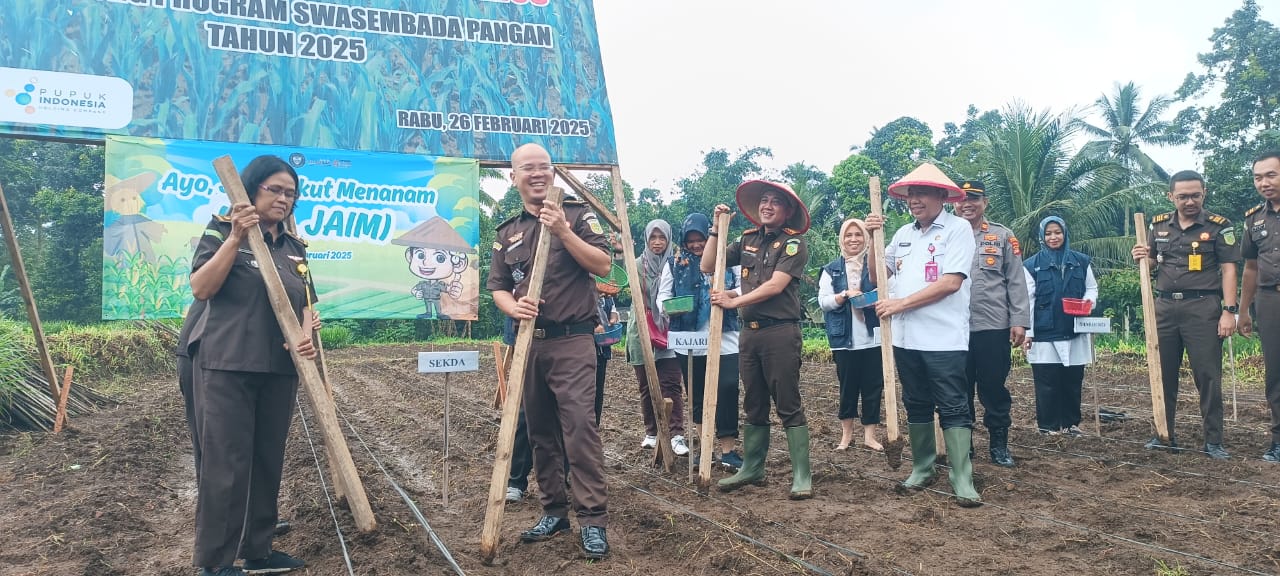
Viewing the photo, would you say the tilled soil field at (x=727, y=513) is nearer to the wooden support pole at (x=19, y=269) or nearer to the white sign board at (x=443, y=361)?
the white sign board at (x=443, y=361)

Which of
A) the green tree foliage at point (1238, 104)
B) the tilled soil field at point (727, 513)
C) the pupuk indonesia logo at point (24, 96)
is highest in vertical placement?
the green tree foliage at point (1238, 104)

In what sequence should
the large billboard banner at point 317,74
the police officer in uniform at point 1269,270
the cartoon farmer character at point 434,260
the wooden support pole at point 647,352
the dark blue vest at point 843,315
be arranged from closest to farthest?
1. the wooden support pole at point 647,352
2. the police officer in uniform at point 1269,270
3. the dark blue vest at point 843,315
4. the large billboard banner at point 317,74
5. the cartoon farmer character at point 434,260

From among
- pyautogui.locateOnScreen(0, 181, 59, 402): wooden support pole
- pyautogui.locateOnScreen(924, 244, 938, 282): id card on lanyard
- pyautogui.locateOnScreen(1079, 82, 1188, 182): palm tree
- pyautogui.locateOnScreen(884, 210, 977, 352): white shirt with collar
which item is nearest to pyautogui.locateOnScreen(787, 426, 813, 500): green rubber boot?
pyautogui.locateOnScreen(884, 210, 977, 352): white shirt with collar

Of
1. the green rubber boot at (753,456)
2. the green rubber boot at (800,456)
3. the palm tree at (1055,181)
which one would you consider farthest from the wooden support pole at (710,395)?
the palm tree at (1055,181)

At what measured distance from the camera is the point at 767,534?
12.5 ft

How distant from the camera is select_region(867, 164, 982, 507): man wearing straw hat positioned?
4441 mm

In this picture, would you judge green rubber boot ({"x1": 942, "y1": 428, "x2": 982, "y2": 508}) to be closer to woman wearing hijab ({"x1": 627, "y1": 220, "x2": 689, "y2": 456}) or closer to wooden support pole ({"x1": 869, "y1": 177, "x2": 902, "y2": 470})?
wooden support pole ({"x1": 869, "y1": 177, "x2": 902, "y2": 470})

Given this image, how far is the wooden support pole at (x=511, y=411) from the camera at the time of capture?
137 inches

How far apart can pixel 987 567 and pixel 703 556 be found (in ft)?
3.66

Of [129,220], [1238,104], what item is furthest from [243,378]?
[1238,104]

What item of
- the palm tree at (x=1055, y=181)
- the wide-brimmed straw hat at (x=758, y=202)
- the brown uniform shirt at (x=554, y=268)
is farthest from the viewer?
the palm tree at (x=1055, y=181)

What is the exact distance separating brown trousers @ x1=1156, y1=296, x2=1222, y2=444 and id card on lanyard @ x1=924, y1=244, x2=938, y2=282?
2.52 meters

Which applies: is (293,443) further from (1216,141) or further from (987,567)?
(1216,141)

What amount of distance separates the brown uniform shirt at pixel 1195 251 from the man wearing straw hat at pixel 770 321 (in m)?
3.00
